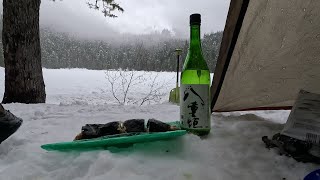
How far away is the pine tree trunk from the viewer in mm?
2492

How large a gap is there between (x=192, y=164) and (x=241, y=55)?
784 millimetres

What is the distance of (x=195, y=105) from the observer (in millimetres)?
945

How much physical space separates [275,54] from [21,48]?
216cm

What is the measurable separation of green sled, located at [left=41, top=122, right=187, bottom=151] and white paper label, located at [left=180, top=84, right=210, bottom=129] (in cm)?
9

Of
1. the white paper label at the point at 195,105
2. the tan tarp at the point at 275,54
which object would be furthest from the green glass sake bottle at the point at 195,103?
the tan tarp at the point at 275,54

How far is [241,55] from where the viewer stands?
54.0 inches

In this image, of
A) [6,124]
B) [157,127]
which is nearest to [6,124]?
[6,124]

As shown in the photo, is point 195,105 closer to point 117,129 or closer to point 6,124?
point 117,129

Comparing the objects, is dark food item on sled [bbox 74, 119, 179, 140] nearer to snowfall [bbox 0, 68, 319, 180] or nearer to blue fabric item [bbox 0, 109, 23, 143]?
snowfall [bbox 0, 68, 319, 180]

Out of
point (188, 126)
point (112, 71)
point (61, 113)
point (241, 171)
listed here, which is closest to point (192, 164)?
point (241, 171)

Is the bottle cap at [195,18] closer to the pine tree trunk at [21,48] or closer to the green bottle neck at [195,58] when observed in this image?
the green bottle neck at [195,58]

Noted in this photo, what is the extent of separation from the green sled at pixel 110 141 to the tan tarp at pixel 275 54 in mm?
668

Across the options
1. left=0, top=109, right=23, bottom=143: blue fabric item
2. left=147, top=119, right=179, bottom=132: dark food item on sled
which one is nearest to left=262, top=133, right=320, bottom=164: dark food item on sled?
left=147, top=119, right=179, bottom=132: dark food item on sled

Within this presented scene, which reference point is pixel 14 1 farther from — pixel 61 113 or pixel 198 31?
pixel 198 31
